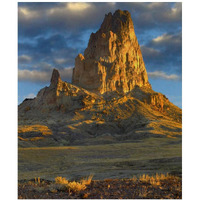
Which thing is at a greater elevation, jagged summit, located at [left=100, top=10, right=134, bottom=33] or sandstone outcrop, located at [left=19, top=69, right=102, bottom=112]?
A: jagged summit, located at [left=100, top=10, right=134, bottom=33]

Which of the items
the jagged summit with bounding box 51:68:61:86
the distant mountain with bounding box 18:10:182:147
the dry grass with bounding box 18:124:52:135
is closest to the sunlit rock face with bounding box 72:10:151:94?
the distant mountain with bounding box 18:10:182:147

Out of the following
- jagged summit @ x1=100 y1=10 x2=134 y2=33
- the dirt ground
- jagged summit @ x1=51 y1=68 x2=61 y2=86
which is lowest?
the dirt ground

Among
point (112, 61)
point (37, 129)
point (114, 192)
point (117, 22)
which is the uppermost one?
point (117, 22)

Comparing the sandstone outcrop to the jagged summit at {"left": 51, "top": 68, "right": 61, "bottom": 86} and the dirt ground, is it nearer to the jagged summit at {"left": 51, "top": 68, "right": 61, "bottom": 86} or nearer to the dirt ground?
the jagged summit at {"left": 51, "top": 68, "right": 61, "bottom": 86}

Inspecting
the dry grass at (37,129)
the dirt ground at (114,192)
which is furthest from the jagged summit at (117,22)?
the dirt ground at (114,192)

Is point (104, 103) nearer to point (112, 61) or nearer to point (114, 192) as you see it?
point (112, 61)

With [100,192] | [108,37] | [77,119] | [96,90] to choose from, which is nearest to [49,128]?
[77,119]

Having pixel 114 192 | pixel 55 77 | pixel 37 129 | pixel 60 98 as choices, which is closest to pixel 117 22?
pixel 55 77

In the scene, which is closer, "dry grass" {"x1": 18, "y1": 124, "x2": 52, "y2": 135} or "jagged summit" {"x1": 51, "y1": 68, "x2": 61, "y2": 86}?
"dry grass" {"x1": 18, "y1": 124, "x2": 52, "y2": 135}
